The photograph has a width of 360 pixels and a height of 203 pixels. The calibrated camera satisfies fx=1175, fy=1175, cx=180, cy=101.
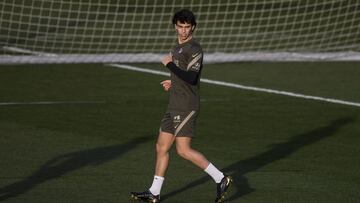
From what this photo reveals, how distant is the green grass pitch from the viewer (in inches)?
394

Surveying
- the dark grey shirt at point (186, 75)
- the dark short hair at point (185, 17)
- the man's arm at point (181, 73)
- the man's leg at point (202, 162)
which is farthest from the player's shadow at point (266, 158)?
the dark short hair at point (185, 17)

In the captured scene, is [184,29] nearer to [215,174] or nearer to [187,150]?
[187,150]

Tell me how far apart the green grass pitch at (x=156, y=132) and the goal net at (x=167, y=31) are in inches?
55.0

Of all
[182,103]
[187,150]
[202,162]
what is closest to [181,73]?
[182,103]

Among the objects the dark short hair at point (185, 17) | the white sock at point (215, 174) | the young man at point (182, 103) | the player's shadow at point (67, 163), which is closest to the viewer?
the dark short hair at point (185, 17)

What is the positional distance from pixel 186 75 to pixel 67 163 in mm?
2480

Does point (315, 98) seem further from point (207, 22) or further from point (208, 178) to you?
point (207, 22)

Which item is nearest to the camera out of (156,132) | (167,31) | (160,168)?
(160,168)

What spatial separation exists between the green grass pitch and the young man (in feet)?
1.01

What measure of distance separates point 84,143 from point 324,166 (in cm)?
263

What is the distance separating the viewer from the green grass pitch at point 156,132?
10.0m

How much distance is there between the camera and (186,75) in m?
9.06

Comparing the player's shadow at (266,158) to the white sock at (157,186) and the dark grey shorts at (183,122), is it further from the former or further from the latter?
the dark grey shorts at (183,122)

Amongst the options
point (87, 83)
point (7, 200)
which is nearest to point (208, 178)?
point (7, 200)
